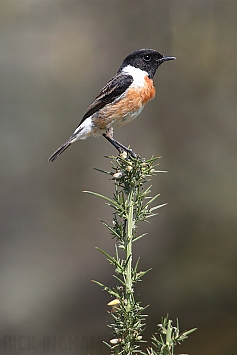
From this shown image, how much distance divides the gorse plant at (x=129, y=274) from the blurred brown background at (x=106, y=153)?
2.74m

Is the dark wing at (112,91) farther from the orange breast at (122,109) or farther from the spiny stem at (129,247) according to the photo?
the spiny stem at (129,247)

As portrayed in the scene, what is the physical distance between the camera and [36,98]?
14.1ft

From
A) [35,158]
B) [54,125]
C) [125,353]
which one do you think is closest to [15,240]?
[35,158]

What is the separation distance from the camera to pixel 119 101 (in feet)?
9.18

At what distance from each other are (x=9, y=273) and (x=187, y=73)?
2.47 meters

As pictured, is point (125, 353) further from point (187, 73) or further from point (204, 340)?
point (187, 73)

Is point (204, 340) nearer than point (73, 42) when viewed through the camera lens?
Yes

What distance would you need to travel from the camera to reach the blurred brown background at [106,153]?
12.7 feet

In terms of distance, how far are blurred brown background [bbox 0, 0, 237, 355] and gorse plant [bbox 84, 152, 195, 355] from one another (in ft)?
8.98

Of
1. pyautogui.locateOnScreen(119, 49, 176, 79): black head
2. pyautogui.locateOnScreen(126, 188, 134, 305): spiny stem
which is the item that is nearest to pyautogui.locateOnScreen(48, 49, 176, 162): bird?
pyautogui.locateOnScreen(119, 49, 176, 79): black head

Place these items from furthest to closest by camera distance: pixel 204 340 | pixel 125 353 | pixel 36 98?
pixel 36 98 → pixel 204 340 → pixel 125 353

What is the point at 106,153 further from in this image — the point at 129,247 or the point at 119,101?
A: the point at 129,247

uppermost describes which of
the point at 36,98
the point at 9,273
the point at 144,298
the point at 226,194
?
the point at 36,98

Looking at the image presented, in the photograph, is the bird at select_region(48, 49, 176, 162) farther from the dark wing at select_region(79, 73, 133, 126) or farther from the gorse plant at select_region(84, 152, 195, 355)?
the gorse plant at select_region(84, 152, 195, 355)
